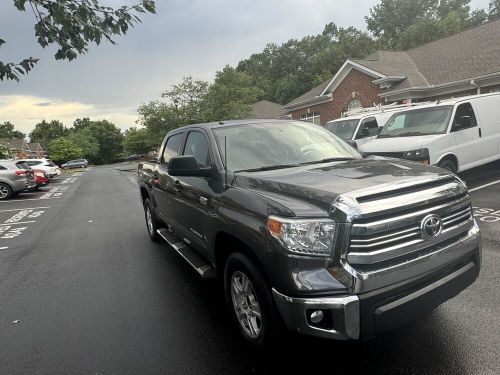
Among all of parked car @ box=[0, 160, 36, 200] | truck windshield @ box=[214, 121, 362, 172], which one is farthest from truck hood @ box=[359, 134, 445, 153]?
parked car @ box=[0, 160, 36, 200]

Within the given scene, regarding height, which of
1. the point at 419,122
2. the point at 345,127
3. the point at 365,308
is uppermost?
the point at 419,122

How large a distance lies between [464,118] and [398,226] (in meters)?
7.43

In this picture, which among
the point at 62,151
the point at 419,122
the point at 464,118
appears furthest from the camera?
the point at 62,151

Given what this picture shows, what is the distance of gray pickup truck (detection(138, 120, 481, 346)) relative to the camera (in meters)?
2.46

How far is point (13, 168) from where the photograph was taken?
54.5ft

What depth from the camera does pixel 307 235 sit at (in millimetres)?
2525

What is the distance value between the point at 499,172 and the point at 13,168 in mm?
18011

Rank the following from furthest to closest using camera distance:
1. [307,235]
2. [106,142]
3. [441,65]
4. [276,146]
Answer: [106,142] → [441,65] → [276,146] → [307,235]

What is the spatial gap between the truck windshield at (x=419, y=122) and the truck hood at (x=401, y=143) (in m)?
0.33

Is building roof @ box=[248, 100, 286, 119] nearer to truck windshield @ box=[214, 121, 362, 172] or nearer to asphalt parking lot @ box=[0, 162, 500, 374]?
asphalt parking lot @ box=[0, 162, 500, 374]

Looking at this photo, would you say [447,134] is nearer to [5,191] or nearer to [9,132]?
[5,191]

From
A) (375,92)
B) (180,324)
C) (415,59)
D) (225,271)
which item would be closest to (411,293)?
(225,271)

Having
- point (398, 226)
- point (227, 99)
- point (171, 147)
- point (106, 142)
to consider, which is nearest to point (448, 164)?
point (171, 147)

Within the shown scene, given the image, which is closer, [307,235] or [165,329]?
[307,235]
